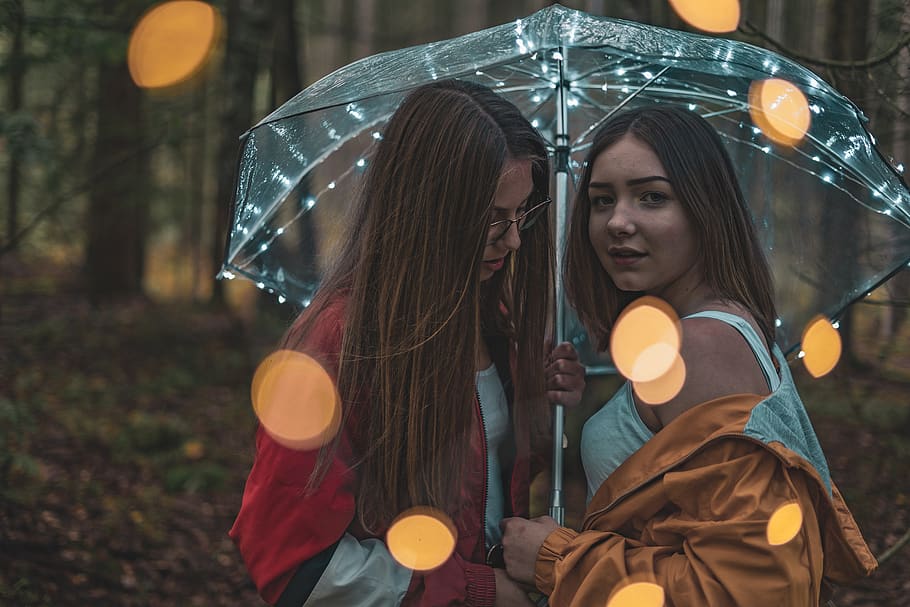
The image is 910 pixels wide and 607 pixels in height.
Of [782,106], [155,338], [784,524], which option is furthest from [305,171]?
[155,338]

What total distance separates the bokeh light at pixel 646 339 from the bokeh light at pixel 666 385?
15mm

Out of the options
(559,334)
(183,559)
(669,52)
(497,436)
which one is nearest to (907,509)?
(559,334)

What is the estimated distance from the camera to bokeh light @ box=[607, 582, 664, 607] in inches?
81.0

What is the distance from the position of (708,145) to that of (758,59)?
1.04 feet

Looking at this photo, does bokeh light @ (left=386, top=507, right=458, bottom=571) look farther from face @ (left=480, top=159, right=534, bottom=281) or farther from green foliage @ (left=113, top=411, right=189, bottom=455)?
green foliage @ (left=113, top=411, right=189, bottom=455)

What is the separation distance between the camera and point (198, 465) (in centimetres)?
693

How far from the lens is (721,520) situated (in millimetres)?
1986

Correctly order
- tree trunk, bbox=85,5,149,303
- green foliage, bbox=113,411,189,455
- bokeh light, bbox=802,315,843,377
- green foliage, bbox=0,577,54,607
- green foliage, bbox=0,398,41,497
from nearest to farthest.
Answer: bokeh light, bbox=802,315,843,377, green foliage, bbox=0,577,54,607, green foliage, bbox=0,398,41,497, green foliage, bbox=113,411,189,455, tree trunk, bbox=85,5,149,303

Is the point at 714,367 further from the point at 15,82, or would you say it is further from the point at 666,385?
the point at 15,82

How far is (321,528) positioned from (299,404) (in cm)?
35

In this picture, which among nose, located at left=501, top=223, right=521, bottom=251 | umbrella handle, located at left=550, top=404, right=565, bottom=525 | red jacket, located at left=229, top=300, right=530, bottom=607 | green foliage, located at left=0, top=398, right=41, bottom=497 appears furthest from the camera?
green foliage, located at left=0, top=398, right=41, bottom=497

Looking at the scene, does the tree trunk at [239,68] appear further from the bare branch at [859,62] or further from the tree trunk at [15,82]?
the bare branch at [859,62]

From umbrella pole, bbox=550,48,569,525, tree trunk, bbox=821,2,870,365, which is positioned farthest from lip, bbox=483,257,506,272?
tree trunk, bbox=821,2,870,365

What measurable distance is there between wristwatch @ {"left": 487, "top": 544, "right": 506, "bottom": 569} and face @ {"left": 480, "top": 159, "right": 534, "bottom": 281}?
35.3 inches
